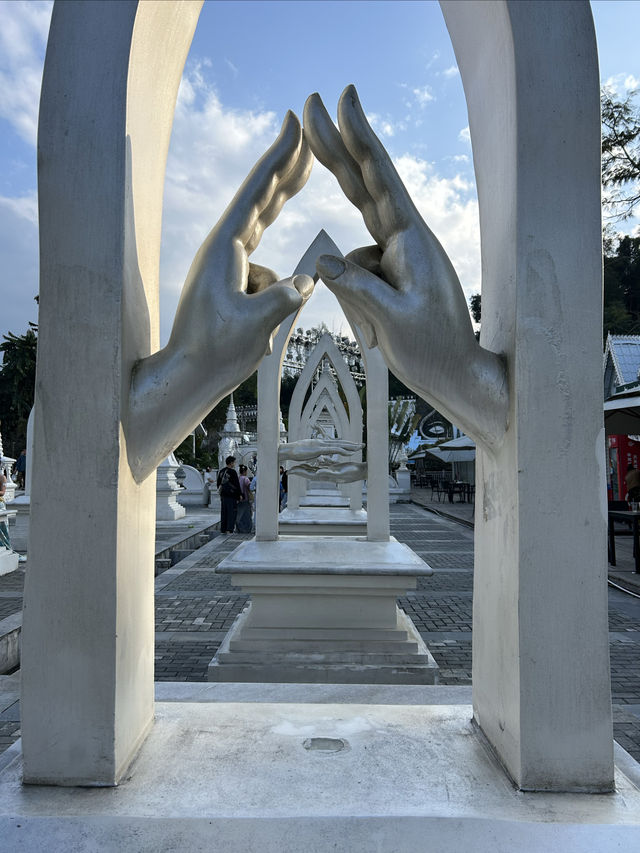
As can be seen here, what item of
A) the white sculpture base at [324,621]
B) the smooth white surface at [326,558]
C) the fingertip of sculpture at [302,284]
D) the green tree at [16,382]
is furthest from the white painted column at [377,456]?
the green tree at [16,382]

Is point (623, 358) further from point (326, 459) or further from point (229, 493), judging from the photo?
point (326, 459)

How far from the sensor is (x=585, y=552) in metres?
1.54

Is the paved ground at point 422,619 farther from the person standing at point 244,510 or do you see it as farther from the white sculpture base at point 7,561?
the person standing at point 244,510

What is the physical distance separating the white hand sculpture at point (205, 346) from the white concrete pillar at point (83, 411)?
8 centimetres

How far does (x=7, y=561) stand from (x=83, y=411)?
8228mm

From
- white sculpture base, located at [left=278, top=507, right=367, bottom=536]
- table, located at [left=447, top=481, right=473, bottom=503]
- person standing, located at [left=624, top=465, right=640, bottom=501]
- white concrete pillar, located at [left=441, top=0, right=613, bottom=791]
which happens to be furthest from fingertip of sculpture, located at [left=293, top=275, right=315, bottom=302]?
table, located at [left=447, top=481, right=473, bottom=503]

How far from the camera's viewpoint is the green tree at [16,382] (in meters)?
31.4

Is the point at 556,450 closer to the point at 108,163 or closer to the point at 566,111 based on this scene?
the point at 566,111

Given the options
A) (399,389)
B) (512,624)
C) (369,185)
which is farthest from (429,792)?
Result: (399,389)

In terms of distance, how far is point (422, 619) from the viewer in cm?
654

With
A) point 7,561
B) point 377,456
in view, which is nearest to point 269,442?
point 377,456

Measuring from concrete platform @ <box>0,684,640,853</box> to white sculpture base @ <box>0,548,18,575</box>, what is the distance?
772cm

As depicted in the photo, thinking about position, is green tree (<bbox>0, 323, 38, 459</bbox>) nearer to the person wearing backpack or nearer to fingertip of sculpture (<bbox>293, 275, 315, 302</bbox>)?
the person wearing backpack

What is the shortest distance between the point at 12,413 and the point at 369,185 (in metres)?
36.5
